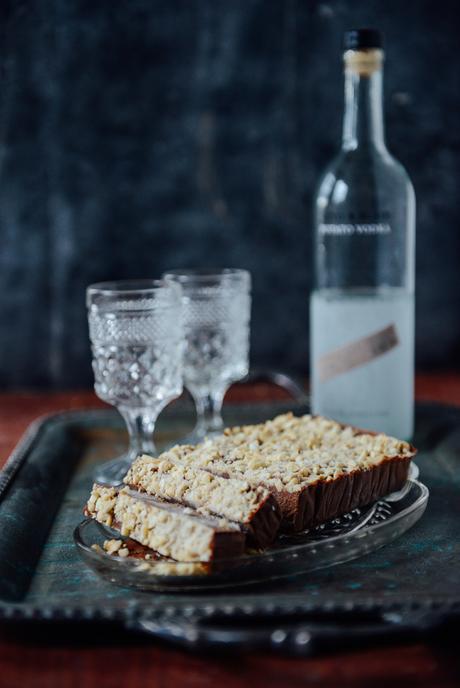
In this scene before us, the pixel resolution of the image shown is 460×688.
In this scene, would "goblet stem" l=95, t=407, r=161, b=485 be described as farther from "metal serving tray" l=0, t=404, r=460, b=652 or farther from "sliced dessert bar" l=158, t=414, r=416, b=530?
"sliced dessert bar" l=158, t=414, r=416, b=530

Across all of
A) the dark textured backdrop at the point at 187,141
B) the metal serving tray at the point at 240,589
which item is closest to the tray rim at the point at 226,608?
the metal serving tray at the point at 240,589

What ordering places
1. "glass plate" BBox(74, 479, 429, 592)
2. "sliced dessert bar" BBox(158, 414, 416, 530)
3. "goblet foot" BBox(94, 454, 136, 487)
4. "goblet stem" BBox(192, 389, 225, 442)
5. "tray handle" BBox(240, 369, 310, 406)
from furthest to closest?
1. "tray handle" BBox(240, 369, 310, 406)
2. "goblet stem" BBox(192, 389, 225, 442)
3. "goblet foot" BBox(94, 454, 136, 487)
4. "sliced dessert bar" BBox(158, 414, 416, 530)
5. "glass plate" BBox(74, 479, 429, 592)

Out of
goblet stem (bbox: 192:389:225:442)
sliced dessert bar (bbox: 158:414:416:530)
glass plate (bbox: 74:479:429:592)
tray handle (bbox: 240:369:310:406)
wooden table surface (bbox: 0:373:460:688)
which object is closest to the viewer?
wooden table surface (bbox: 0:373:460:688)

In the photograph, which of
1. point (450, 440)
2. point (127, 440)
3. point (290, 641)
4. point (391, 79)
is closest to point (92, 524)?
point (290, 641)

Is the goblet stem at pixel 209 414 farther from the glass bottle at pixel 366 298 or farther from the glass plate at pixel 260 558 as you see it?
the glass plate at pixel 260 558

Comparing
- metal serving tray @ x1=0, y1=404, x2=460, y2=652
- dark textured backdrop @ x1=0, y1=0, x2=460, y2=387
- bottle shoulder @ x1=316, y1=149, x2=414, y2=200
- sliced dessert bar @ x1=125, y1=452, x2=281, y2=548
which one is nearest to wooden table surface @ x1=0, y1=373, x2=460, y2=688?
metal serving tray @ x1=0, y1=404, x2=460, y2=652

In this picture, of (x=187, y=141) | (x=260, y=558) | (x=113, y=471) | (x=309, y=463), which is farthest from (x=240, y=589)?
(x=187, y=141)
